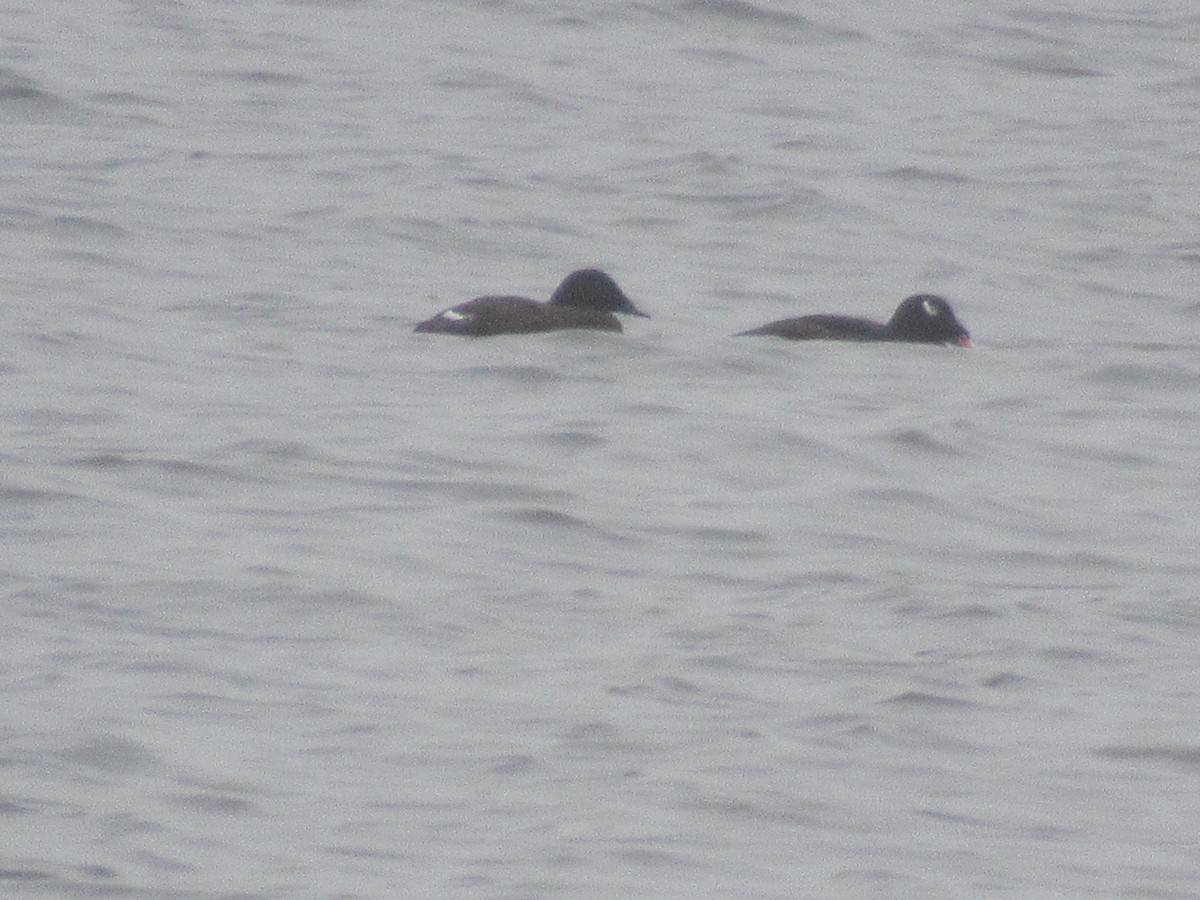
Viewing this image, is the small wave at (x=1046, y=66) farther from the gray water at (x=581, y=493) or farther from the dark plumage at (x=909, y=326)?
the dark plumage at (x=909, y=326)

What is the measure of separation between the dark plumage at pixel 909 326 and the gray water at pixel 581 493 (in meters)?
0.13

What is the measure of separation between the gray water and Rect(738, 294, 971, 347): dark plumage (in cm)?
13

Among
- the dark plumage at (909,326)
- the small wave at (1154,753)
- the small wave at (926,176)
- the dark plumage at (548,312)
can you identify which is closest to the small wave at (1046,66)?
the small wave at (926,176)

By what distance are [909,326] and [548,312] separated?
157 centimetres

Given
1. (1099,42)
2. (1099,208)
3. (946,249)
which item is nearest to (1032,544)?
(946,249)

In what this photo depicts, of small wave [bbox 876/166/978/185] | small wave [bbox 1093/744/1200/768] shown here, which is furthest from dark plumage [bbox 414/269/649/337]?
small wave [bbox 1093/744/1200/768]

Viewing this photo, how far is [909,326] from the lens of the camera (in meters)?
13.9

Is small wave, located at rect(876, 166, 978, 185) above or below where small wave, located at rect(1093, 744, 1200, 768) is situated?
below

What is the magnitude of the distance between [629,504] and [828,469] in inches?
42.2

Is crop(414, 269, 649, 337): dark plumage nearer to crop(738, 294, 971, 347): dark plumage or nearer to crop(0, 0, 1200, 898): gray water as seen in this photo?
crop(0, 0, 1200, 898): gray water

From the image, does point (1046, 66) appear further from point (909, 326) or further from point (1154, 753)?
point (1154, 753)

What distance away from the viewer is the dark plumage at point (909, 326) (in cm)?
1364

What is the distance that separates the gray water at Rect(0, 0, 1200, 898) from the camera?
6469mm

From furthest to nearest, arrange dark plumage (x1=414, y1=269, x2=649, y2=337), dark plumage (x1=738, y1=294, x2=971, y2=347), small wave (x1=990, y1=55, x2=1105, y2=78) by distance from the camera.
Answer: small wave (x1=990, y1=55, x2=1105, y2=78), dark plumage (x1=738, y1=294, x2=971, y2=347), dark plumage (x1=414, y1=269, x2=649, y2=337)
